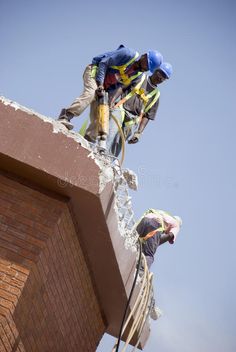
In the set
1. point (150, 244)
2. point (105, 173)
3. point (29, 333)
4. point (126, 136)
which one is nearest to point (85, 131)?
point (126, 136)

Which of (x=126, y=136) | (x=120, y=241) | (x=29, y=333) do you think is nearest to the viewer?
(x=29, y=333)

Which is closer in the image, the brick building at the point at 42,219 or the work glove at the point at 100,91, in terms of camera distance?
the brick building at the point at 42,219

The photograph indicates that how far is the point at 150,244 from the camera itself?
9.12 m

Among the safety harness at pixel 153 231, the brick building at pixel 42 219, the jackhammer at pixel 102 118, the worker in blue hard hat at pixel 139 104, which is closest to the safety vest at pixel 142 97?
the worker in blue hard hat at pixel 139 104

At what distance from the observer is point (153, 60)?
8891 mm

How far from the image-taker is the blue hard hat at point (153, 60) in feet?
29.0

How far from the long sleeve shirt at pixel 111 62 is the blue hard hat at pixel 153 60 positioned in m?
0.39

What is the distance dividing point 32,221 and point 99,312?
271 cm

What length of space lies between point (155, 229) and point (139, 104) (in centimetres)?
188

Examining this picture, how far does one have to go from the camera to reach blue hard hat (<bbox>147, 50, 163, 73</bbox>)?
885cm

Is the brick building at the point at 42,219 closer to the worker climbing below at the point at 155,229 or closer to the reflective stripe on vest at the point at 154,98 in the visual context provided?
the worker climbing below at the point at 155,229

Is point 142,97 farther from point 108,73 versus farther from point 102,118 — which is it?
point 102,118

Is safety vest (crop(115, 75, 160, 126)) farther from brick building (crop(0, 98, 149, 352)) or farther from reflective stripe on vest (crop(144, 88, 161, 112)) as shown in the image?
brick building (crop(0, 98, 149, 352))

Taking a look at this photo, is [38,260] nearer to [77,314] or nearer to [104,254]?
[104,254]
